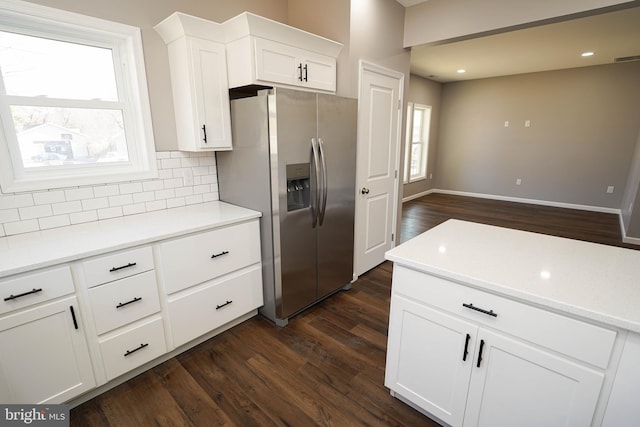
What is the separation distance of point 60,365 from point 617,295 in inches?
96.4

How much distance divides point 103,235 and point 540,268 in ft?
7.36

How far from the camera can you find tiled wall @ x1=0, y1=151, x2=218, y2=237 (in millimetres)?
1757

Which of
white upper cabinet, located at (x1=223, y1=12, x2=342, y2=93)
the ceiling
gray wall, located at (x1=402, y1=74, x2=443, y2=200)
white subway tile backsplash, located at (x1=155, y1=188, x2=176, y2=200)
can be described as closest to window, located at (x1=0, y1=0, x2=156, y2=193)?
white subway tile backsplash, located at (x1=155, y1=188, x2=176, y2=200)

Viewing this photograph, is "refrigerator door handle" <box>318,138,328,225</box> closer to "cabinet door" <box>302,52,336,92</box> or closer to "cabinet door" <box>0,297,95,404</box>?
"cabinet door" <box>302,52,336,92</box>

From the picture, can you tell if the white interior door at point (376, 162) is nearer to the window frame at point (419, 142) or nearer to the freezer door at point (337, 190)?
the freezer door at point (337, 190)

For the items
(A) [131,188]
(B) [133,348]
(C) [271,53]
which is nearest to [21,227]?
(A) [131,188]

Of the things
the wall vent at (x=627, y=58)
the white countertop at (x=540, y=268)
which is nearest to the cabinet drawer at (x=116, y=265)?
the white countertop at (x=540, y=268)

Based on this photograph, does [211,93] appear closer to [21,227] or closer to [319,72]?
[319,72]

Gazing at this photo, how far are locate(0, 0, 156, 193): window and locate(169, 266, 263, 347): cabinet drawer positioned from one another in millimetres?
973

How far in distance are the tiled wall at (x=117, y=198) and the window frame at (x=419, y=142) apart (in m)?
4.67

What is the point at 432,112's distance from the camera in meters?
7.01

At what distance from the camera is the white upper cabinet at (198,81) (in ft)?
6.54

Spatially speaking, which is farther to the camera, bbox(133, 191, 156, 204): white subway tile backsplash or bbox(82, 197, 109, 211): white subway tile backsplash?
bbox(133, 191, 156, 204): white subway tile backsplash

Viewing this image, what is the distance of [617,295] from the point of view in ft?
3.49
